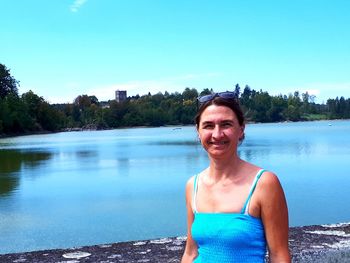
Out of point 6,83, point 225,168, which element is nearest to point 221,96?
point 225,168

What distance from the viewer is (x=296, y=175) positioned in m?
18.8

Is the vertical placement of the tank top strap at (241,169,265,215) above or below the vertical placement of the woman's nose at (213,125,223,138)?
below

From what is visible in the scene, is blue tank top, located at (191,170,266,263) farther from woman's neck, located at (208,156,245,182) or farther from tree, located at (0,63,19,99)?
tree, located at (0,63,19,99)

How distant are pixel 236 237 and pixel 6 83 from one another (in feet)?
314

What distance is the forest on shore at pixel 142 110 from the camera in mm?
98000

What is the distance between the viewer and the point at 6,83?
91.8 m

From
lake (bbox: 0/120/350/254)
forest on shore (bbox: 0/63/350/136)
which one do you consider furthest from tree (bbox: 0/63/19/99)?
lake (bbox: 0/120/350/254)

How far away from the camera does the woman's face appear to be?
1848mm

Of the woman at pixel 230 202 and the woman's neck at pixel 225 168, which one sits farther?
the woman's neck at pixel 225 168

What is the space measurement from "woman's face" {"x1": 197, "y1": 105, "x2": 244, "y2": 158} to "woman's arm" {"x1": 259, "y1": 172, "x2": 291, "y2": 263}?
→ 0.21m

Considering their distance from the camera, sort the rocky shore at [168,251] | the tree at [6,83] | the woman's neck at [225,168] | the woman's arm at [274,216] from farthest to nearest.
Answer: the tree at [6,83] → the rocky shore at [168,251] → the woman's neck at [225,168] → the woman's arm at [274,216]

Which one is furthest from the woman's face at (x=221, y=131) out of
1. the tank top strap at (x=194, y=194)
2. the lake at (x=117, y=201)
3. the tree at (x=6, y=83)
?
the tree at (x=6, y=83)

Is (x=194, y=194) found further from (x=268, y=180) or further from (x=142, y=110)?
(x=142, y=110)

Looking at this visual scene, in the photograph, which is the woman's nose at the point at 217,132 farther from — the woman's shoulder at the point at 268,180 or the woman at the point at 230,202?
the woman's shoulder at the point at 268,180
